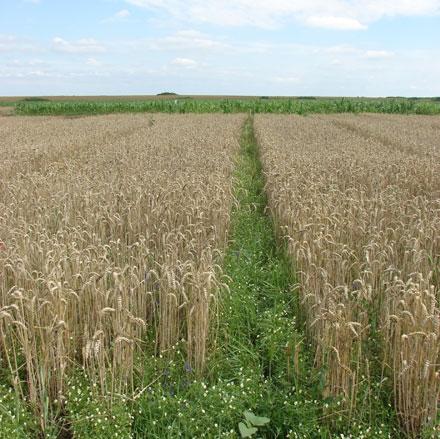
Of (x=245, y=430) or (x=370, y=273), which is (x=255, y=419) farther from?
(x=370, y=273)

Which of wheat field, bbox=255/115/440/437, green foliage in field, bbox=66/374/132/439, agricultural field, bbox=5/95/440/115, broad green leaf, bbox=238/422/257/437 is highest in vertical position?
agricultural field, bbox=5/95/440/115

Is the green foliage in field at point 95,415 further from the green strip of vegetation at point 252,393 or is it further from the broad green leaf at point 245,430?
the broad green leaf at point 245,430

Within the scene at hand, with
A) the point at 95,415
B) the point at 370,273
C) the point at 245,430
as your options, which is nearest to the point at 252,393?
the point at 245,430

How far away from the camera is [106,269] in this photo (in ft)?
13.4

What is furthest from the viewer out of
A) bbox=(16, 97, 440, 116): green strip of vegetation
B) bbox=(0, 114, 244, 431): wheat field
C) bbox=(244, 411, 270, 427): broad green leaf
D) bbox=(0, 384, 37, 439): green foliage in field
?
bbox=(16, 97, 440, 116): green strip of vegetation

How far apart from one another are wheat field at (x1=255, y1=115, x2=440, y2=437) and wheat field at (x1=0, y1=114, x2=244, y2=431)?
94cm

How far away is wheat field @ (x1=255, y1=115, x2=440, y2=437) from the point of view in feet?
11.6

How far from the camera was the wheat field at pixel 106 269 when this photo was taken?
12.2 feet

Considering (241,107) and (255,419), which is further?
(241,107)

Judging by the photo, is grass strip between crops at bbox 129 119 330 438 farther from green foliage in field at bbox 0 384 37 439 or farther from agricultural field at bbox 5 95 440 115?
agricultural field at bbox 5 95 440 115

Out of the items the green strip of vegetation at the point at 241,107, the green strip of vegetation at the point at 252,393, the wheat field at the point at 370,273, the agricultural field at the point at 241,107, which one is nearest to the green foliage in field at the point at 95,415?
the green strip of vegetation at the point at 252,393

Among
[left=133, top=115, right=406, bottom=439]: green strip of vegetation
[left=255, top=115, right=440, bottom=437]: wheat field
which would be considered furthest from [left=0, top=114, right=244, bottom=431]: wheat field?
[left=255, top=115, right=440, bottom=437]: wheat field

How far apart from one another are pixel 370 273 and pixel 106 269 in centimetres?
240

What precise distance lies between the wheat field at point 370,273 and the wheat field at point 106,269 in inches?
37.0
